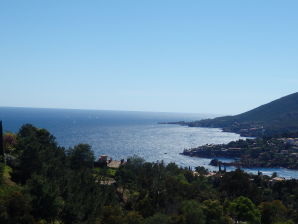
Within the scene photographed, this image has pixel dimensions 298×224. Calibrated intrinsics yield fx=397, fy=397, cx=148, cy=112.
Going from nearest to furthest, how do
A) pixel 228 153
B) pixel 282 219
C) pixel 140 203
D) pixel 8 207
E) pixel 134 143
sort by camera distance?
1. pixel 8 207
2. pixel 140 203
3. pixel 282 219
4. pixel 228 153
5. pixel 134 143

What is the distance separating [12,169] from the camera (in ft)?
125

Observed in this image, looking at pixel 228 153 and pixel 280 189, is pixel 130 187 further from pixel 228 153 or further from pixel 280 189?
pixel 228 153

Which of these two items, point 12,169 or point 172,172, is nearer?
point 12,169

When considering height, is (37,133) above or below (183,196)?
above

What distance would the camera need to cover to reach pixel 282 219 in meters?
41.7

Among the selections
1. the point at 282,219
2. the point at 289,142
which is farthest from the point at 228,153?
the point at 282,219

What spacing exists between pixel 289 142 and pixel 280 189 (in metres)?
95.8

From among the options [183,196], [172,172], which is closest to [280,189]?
[172,172]

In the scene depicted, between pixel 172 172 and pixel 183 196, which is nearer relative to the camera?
pixel 183 196

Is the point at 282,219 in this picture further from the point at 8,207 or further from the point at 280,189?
the point at 8,207

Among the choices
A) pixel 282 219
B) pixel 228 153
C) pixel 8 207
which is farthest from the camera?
pixel 228 153

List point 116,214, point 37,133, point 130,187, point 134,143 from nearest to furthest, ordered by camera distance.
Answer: point 116,214 < point 130,187 < point 37,133 < point 134,143

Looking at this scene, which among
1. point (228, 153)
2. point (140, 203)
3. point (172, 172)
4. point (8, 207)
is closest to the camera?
point (8, 207)

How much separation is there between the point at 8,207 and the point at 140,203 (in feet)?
49.6
